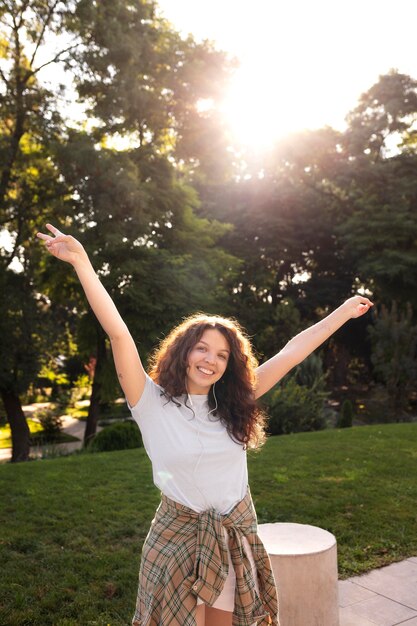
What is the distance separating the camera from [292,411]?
13.2m

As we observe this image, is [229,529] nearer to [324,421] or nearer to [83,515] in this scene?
[83,515]

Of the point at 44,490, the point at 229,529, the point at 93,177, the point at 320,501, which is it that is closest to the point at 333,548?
the point at 229,529

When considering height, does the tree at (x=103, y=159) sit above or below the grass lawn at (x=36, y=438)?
above

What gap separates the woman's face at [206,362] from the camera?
8.01 feet

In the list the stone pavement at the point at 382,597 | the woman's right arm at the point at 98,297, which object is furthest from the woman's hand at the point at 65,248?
the stone pavement at the point at 382,597

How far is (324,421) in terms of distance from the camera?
13.7 m

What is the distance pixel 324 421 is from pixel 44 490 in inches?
332

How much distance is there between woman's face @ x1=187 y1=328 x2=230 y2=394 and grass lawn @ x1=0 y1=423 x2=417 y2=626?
214cm

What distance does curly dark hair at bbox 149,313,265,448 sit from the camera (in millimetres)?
2445

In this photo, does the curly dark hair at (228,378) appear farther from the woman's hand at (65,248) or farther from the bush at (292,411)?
the bush at (292,411)

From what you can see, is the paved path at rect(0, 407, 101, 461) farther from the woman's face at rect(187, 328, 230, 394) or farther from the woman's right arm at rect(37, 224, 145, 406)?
the woman's right arm at rect(37, 224, 145, 406)

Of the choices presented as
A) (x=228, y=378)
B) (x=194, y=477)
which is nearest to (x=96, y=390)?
(x=228, y=378)

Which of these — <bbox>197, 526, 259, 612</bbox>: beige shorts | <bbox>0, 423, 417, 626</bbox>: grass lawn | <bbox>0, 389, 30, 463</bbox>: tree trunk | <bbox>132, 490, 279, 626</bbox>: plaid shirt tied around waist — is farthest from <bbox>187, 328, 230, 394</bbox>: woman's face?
<bbox>0, 389, 30, 463</bbox>: tree trunk

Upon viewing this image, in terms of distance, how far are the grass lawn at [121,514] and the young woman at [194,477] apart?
177 cm
